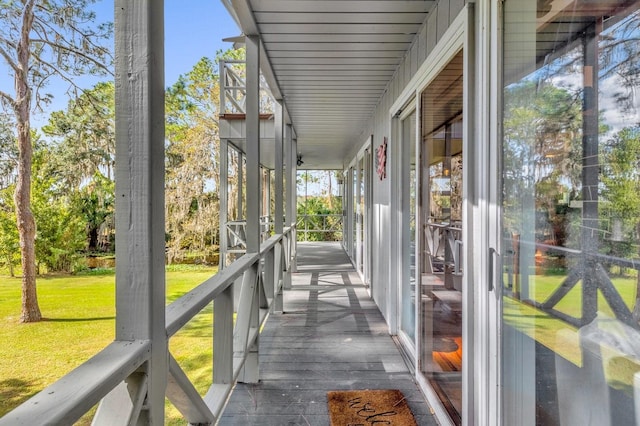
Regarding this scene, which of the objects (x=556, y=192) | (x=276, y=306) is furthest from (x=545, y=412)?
(x=276, y=306)

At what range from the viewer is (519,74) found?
1.29 m

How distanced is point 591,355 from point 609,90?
0.66 m

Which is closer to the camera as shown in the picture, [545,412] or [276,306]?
[545,412]

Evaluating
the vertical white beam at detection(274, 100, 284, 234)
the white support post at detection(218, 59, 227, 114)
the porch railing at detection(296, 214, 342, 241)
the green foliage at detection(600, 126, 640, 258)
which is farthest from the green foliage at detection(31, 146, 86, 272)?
the porch railing at detection(296, 214, 342, 241)

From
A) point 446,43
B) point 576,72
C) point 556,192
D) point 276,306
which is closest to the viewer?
point 576,72

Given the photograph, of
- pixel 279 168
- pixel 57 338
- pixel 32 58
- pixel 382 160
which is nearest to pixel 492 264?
pixel 32 58

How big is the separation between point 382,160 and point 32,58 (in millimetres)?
2948

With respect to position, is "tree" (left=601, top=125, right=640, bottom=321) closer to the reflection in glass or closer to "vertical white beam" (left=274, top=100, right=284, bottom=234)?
the reflection in glass

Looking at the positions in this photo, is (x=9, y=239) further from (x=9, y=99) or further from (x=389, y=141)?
(x=389, y=141)

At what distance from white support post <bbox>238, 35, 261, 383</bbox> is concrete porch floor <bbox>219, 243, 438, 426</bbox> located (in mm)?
144

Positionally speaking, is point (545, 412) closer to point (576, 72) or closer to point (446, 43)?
point (576, 72)

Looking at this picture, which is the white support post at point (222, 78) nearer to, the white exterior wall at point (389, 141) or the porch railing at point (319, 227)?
the white exterior wall at point (389, 141)

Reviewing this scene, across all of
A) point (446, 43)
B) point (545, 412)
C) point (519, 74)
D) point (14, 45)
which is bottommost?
point (545, 412)

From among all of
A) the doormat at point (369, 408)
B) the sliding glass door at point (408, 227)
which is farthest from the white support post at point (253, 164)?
the sliding glass door at point (408, 227)
